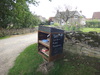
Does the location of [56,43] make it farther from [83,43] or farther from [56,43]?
[83,43]

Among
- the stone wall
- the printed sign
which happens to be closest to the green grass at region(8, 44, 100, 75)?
the stone wall

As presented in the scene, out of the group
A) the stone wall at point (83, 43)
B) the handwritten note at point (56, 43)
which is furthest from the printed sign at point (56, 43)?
the stone wall at point (83, 43)

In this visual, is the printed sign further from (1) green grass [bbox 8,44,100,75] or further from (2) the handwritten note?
(1) green grass [bbox 8,44,100,75]

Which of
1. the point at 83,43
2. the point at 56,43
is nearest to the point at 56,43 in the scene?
the point at 56,43

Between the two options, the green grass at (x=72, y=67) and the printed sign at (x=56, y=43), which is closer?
the green grass at (x=72, y=67)

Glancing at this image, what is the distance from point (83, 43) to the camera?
2.25 metres

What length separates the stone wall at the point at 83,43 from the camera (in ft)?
6.88

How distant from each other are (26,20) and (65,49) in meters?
10.5

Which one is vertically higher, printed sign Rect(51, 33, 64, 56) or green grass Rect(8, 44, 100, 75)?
printed sign Rect(51, 33, 64, 56)

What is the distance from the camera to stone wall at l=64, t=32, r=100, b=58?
2098 millimetres

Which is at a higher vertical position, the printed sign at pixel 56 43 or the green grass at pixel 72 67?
the printed sign at pixel 56 43

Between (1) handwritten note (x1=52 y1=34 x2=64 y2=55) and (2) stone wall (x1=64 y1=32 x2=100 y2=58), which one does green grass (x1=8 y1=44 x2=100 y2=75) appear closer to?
(2) stone wall (x1=64 y1=32 x2=100 y2=58)

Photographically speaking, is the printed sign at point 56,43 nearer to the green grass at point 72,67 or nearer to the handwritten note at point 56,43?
the handwritten note at point 56,43

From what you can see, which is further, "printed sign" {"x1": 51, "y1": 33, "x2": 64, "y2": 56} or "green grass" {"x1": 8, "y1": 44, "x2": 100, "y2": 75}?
"printed sign" {"x1": 51, "y1": 33, "x2": 64, "y2": 56}
